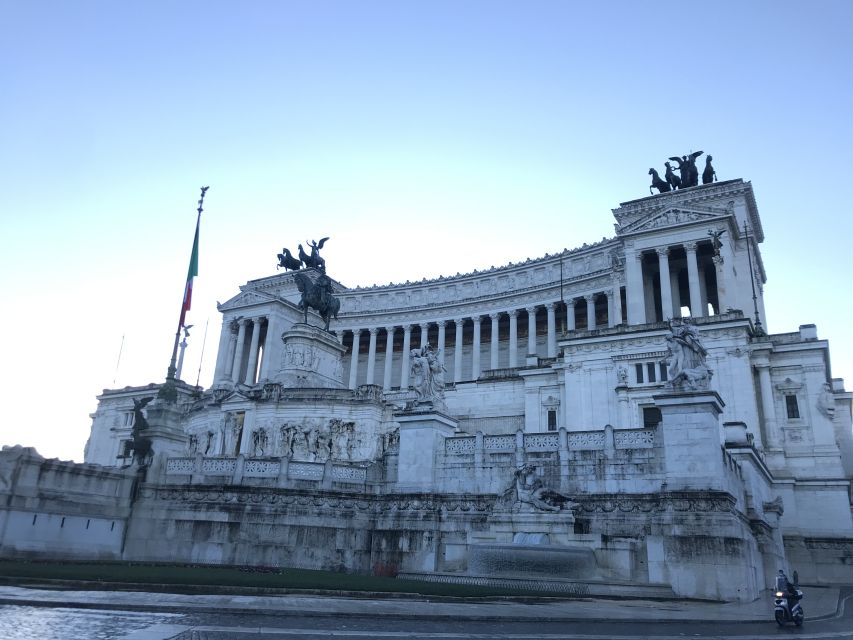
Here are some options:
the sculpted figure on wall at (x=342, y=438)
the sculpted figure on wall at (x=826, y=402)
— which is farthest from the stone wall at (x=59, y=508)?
the sculpted figure on wall at (x=826, y=402)

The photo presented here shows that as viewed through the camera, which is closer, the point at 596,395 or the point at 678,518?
the point at 678,518

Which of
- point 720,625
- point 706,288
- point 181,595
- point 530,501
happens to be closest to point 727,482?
point 530,501

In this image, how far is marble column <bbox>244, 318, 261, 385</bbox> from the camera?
9356 cm

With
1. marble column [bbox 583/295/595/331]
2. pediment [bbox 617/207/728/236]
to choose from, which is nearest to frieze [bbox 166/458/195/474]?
pediment [bbox 617/207/728/236]

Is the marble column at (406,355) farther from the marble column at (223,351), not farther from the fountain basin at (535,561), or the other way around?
the fountain basin at (535,561)

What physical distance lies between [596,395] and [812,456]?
48.2ft

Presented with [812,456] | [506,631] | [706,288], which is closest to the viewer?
[506,631]

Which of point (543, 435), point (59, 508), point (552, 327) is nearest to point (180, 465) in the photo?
point (59, 508)

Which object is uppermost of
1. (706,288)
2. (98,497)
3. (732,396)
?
(706,288)

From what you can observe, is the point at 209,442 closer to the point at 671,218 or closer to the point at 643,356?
the point at 643,356

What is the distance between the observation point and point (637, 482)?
956 inches

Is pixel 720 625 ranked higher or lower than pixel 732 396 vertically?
lower

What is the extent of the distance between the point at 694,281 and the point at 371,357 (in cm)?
4684

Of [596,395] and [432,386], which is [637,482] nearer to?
[432,386]
